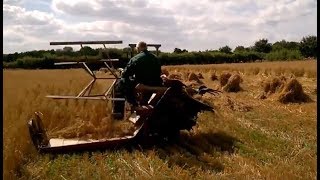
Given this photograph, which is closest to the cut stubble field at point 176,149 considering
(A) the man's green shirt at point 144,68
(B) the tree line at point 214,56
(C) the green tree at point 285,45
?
(A) the man's green shirt at point 144,68

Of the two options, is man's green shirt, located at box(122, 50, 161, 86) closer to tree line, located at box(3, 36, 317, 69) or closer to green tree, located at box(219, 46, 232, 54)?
→ tree line, located at box(3, 36, 317, 69)

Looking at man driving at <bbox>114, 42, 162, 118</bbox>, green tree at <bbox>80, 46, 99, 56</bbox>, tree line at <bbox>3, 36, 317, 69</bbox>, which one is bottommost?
tree line at <bbox>3, 36, 317, 69</bbox>

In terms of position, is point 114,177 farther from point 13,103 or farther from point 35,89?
point 35,89

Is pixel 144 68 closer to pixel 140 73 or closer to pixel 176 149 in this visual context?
pixel 140 73

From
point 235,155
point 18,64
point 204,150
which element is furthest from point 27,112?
point 18,64

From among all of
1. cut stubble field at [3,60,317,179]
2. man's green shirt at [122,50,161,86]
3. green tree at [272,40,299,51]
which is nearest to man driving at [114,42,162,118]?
man's green shirt at [122,50,161,86]

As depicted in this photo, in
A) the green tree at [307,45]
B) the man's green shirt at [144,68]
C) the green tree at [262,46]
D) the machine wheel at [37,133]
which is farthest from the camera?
the green tree at [262,46]

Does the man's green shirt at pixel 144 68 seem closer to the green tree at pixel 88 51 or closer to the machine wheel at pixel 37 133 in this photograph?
the green tree at pixel 88 51

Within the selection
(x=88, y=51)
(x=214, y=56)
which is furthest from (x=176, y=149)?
(x=214, y=56)

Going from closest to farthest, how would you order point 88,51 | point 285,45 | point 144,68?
point 144,68 < point 88,51 < point 285,45

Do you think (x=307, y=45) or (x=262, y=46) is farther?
(x=262, y=46)

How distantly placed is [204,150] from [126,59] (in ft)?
11.7

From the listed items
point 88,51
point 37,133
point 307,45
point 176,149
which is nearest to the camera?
point 37,133

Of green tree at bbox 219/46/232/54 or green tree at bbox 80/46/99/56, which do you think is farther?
green tree at bbox 219/46/232/54
